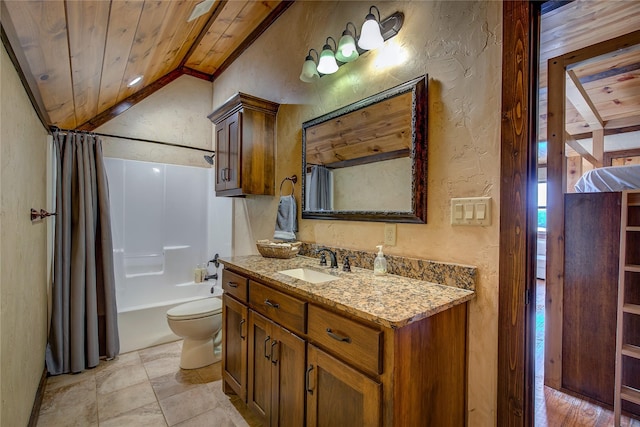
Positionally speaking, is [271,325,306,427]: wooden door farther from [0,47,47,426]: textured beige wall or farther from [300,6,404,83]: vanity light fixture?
[300,6,404,83]: vanity light fixture

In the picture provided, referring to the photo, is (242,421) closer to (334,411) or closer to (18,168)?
(334,411)

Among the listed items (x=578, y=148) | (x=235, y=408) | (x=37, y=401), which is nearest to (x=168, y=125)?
(x=37, y=401)

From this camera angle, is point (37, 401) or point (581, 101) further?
point (581, 101)

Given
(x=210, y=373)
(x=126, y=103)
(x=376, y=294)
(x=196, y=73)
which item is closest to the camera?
(x=376, y=294)

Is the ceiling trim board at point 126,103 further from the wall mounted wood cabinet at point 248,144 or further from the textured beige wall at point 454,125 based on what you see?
the textured beige wall at point 454,125

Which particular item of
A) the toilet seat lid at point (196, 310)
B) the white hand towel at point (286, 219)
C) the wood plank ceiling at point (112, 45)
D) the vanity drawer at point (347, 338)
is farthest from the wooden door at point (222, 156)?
the vanity drawer at point (347, 338)

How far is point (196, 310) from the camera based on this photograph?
2318 mm

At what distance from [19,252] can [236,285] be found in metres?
1.02

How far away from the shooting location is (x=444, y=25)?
134 centimetres

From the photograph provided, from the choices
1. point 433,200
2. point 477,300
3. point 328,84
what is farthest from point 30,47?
point 477,300

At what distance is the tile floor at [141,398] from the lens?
1.74 metres

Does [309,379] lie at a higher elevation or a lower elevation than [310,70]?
lower

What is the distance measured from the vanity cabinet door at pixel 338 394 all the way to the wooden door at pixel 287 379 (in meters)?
0.06

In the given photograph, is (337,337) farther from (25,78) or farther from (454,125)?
(25,78)
